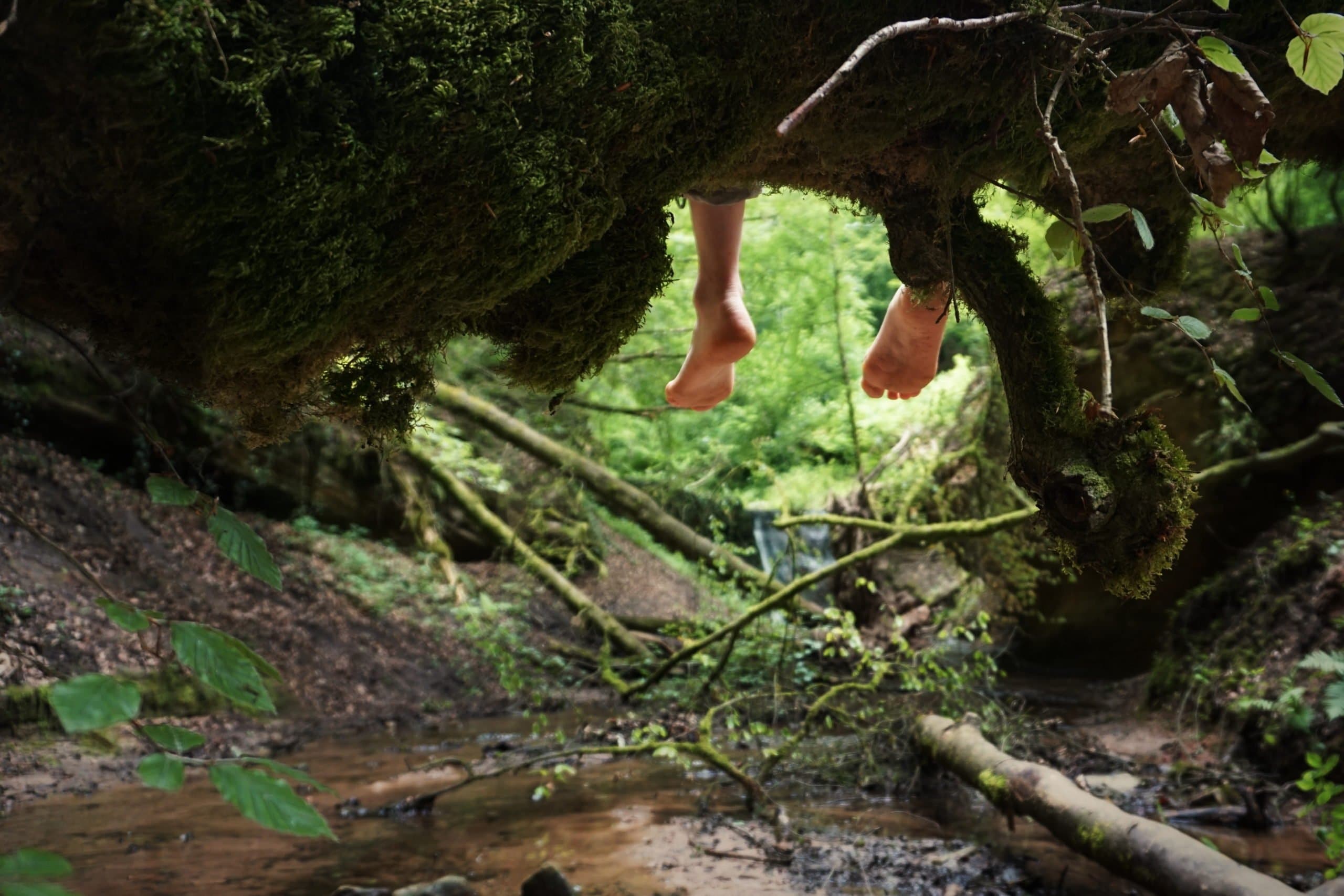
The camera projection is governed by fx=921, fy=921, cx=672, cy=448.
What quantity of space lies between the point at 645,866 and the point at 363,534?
7.21 metres

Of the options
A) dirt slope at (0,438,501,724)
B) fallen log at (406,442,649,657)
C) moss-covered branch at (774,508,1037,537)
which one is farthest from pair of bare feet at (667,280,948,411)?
dirt slope at (0,438,501,724)

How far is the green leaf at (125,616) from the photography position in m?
0.97

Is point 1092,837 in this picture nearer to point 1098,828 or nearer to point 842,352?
point 1098,828

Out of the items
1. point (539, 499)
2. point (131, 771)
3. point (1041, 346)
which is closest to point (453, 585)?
point (539, 499)

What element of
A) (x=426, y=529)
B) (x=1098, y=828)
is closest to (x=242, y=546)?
(x=1098, y=828)

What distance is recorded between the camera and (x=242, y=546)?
1.26 metres

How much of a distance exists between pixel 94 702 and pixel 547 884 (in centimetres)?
297

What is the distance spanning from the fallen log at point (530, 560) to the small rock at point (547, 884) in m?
3.38

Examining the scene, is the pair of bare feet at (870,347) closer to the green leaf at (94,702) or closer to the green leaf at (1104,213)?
the green leaf at (1104,213)

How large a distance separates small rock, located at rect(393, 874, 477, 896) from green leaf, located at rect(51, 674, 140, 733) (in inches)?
113

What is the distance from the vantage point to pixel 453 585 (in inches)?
367

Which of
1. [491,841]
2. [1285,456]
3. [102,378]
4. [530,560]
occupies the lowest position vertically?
[491,841]

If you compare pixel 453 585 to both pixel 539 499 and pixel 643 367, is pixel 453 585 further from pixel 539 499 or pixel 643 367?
pixel 643 367

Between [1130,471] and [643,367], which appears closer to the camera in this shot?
[1130,471]
